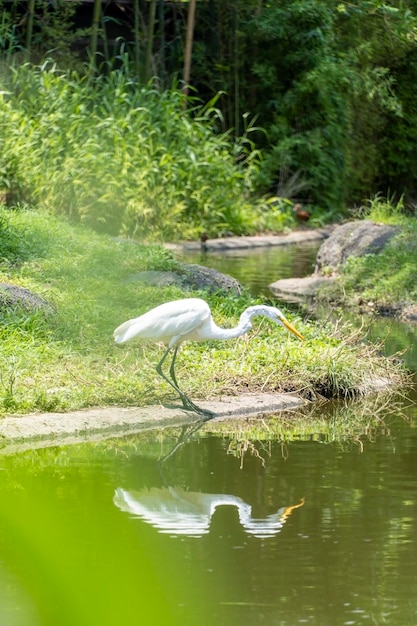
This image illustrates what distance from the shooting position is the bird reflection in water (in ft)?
21.2

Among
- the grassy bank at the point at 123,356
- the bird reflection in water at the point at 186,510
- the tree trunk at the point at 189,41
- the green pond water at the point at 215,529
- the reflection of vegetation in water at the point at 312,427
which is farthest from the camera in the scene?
the tree trunk at the point at 189,41

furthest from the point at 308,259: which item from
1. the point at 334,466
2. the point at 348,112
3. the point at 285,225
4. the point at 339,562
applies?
the point at 339,562

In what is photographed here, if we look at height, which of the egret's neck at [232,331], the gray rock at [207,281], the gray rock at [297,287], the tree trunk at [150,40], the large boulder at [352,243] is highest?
the tree trunk at [150,40]

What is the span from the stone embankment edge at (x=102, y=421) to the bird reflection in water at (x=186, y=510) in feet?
3.75

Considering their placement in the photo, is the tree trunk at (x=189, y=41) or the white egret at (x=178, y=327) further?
the tree trunk at (x=189, y=41)

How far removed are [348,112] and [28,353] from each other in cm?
1675

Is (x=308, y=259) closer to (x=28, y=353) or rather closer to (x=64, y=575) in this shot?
(x=28, y=353)

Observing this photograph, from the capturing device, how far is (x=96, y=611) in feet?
15.9

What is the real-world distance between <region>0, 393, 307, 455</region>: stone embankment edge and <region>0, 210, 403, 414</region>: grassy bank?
15cm

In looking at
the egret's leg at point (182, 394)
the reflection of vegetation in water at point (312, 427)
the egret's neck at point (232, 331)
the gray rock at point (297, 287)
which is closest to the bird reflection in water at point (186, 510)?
the reflection of vegetation in water at point (312, 427)

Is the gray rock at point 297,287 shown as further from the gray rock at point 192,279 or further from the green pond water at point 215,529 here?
the green pond water at point 215,529

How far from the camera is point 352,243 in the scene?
17.0m

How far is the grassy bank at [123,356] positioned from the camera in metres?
8.95

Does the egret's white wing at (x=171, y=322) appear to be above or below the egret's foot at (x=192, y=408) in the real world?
above
